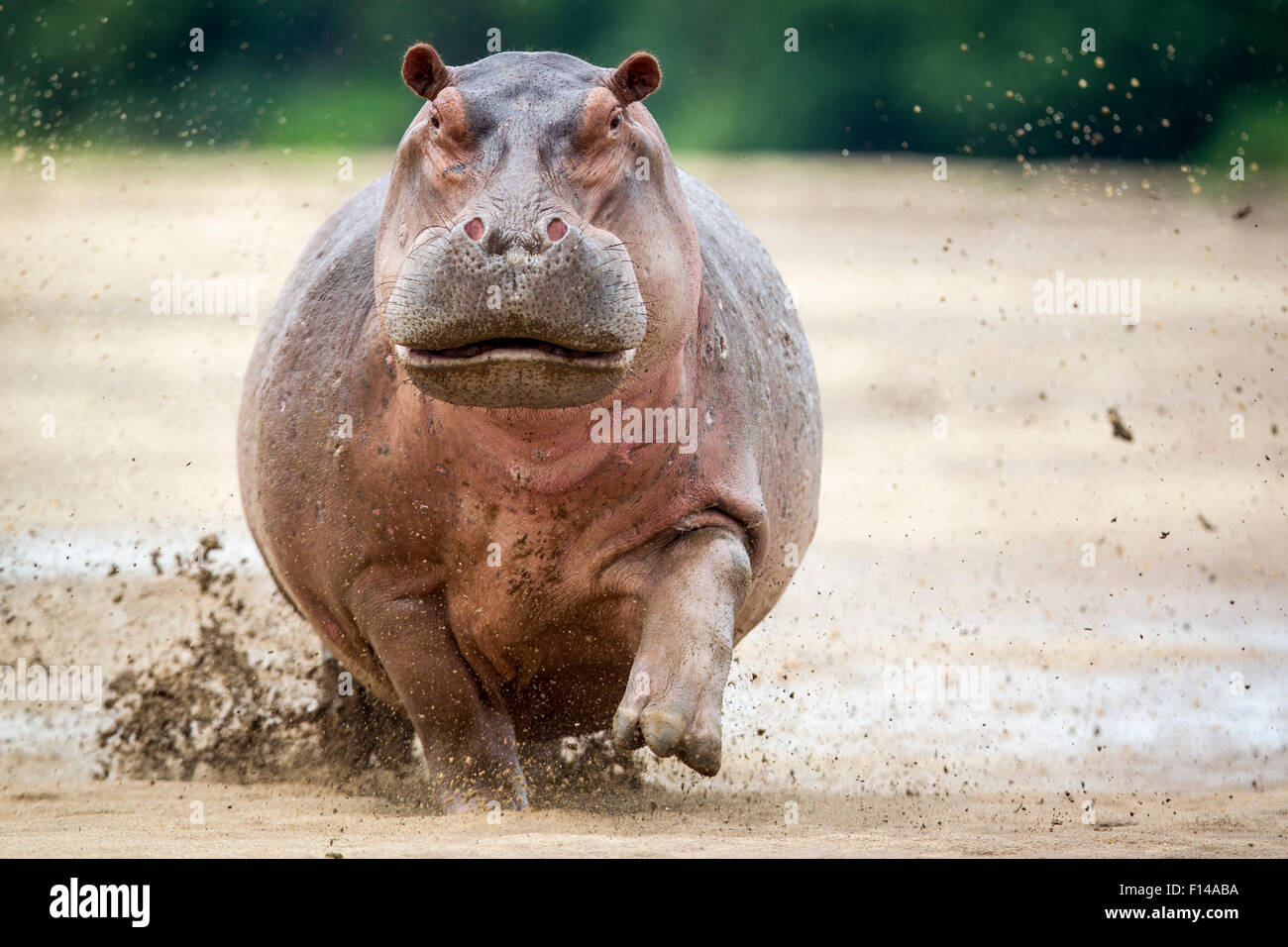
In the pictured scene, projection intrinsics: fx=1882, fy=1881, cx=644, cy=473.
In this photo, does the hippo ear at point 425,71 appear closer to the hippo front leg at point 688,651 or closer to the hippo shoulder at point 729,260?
the hippo shoulder at point 729,260

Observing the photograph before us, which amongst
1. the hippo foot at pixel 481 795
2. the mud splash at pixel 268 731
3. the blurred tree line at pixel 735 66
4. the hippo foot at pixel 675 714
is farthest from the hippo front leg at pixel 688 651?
the blurred tree line at pixel 735 66

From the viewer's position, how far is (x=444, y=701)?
530 cm

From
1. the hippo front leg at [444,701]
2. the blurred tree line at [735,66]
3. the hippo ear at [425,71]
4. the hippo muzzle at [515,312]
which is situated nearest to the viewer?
the hippo muzzle at [515,312]

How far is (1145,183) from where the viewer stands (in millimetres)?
19766

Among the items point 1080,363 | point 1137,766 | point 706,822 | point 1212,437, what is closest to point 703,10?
point 1080,363

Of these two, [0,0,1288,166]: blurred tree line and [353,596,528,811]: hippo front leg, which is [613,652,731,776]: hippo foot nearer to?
[353,596,528,811]: hippo front leg

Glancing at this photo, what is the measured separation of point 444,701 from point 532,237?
163 centimetres

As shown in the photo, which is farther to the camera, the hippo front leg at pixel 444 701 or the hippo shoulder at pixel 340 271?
the hippo shoulder at pixel 340 271

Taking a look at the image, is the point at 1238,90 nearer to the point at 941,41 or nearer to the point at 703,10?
the point at 941,41

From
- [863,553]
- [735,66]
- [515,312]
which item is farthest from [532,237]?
[735,66]

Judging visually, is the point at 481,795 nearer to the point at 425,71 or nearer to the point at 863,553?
the point at 425,71

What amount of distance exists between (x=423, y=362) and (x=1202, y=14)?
1702 cm

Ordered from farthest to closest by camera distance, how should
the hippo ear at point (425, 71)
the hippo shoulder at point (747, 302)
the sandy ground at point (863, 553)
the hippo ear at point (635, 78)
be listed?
the sandy ground at point (863, 553) → the hippo shoulder at point (747, 302) → the hippo ear at point (635, 78) → the hippo ear at point (425, 71)

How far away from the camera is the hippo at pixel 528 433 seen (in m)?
4.30
